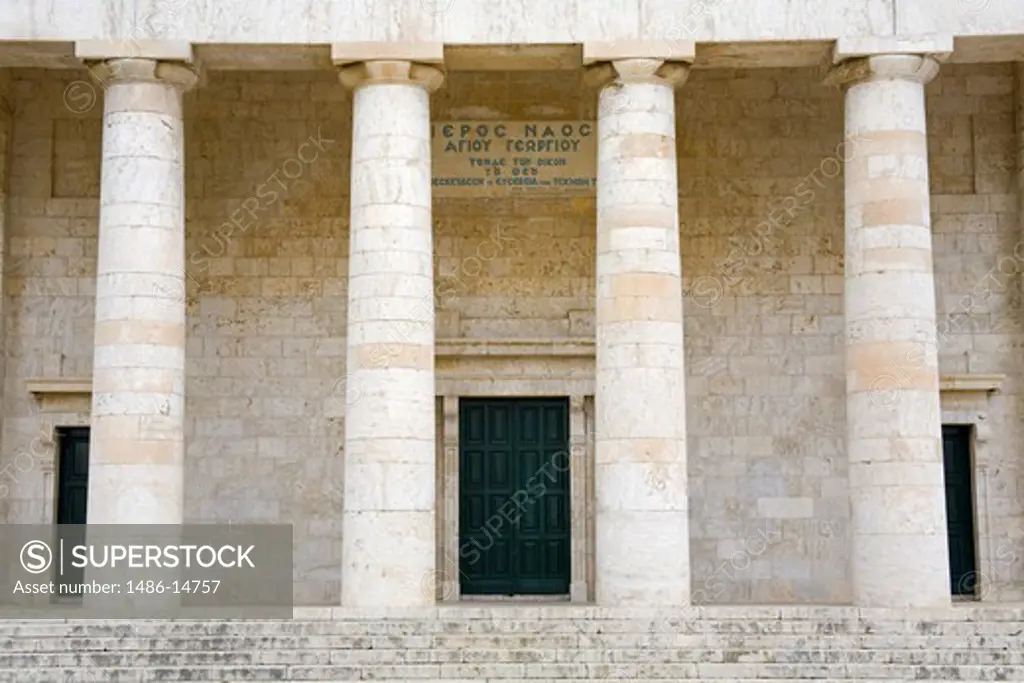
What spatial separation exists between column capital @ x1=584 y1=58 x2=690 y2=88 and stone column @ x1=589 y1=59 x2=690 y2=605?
0.05 feet

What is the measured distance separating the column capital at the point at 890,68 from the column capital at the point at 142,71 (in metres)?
9.10

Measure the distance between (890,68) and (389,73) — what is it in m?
6.86

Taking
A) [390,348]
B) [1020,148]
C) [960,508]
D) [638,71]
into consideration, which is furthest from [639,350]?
[1020,148]

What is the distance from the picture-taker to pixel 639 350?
18.7 m

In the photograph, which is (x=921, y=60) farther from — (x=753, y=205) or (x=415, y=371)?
(x=415, y=371)

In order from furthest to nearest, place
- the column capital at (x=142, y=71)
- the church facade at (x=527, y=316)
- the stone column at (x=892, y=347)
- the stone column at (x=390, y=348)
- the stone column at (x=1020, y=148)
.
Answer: the stone column at (x=1020, y=148), the church facade at (x=527, y=316), the column capital at (x=142, y=71), the stone column at (x=892, y=347), the stone column at (x=390, y=348)

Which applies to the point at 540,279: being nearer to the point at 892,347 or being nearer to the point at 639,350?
the point at 639,350

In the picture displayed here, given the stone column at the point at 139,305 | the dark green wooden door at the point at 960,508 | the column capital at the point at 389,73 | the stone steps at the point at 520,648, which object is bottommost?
the stone steps at the point at 520,648

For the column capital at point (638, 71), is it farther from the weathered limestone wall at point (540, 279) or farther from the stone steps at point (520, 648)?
the stone steps at point (520, 648)

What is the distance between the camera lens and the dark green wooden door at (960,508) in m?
22.7

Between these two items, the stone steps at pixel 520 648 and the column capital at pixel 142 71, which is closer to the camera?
the stone steps at pixel 520 648

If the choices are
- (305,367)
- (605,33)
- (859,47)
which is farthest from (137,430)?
(859,47)

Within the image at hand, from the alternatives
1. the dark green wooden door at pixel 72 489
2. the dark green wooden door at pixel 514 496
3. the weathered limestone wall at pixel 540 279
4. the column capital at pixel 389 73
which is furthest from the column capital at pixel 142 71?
the dark green wooden door at pixel 514 496

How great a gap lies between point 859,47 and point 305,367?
1011cm
